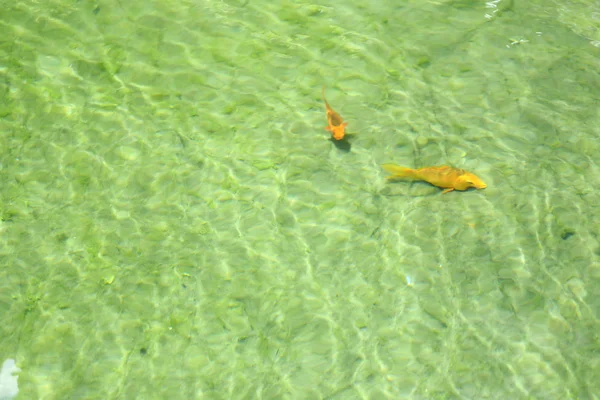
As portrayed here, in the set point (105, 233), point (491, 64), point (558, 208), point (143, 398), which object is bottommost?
point (143, 398)

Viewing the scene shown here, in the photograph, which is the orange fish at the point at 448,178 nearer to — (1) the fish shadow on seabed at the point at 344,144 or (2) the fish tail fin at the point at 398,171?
(2) the fish tail fin at the point at 398,171

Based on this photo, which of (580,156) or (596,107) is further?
(596,107)

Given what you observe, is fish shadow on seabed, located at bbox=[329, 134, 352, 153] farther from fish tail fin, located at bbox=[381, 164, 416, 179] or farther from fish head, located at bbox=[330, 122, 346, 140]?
fish tail fin, located at bbox=[381, 164, 416, 179]

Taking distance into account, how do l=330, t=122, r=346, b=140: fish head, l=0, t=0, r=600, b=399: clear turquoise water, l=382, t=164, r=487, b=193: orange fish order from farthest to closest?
l=330, t=122, r=346, b=140: fish head → l=382, t=164, r=487, b=193: orange fish → l=0, t=0, r=600, b=399: clear turquoise water

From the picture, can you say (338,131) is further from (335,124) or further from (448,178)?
(448,178)

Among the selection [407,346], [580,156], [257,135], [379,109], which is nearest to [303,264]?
[407,346]

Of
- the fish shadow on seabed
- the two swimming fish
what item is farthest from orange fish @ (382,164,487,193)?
the fish shadow on seabed

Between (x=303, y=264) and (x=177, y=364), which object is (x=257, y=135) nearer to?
(x=303, y=264)
